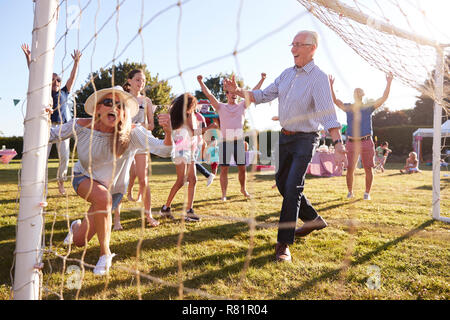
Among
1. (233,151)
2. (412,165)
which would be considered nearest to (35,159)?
(233,151)

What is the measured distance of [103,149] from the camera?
6.93ft

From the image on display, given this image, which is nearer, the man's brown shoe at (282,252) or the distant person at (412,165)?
the man's brown shoe at (282,252)

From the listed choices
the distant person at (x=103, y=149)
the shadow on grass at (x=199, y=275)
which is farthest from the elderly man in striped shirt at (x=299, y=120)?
the distant person at (x=103, y=149)

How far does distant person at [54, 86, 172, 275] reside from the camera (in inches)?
78.3

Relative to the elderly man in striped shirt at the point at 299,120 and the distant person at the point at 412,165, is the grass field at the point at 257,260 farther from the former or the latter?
the distant person at the point at 412,165

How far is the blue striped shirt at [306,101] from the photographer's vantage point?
2.27 m

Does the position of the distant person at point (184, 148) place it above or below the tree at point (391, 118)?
below

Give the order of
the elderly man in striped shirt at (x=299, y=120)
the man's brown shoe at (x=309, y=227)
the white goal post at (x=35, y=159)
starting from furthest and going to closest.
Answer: the man's brown shoe at (x=309, y=227)
the elderly man in striped shirt at (x=299, y=120)
the white goal post at (x=35, y=159)

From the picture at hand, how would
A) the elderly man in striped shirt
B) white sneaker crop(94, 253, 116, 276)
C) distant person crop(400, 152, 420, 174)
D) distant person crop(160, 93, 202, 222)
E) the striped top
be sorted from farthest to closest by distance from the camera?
1. distant person crop(400, 152, 420, 174)
2. distant person crop(160, 93, 202, 222)
3. the elderly man in striped shirt
4. the striped top
5. white sneaker crop(94, 253, 116, 276)

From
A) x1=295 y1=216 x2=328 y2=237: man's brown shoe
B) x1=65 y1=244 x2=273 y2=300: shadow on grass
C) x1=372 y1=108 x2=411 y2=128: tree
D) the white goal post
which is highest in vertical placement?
x1=372 y1=108 x2=411 y2=128: tree

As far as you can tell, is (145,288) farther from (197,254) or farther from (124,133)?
(124,133)

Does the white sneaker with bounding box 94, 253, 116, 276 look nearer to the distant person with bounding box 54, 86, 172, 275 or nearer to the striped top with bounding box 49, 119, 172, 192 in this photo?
the distant person with bounding box 54, 86, 172, 275

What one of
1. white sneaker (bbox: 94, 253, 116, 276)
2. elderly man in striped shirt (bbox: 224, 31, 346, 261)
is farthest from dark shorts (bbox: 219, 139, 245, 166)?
white sneaker (bbox: 94, 253, 116, 276)
